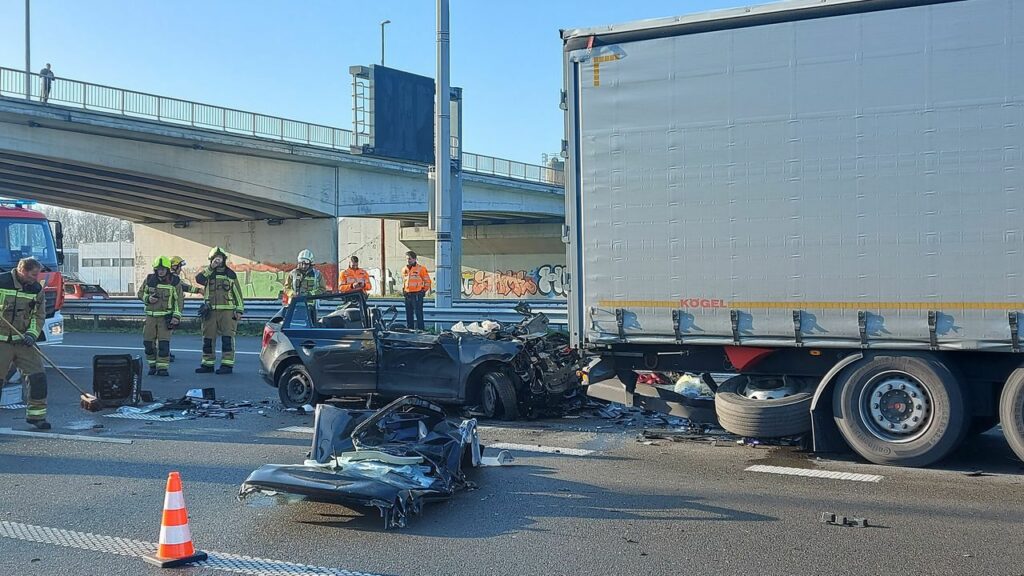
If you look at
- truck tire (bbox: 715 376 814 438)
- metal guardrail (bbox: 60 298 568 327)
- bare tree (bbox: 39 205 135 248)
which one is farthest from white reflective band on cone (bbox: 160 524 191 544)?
bare tree (bbox: 39 205 135 248)

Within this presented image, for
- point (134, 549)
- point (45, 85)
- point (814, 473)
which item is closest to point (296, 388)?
point (134, 549)

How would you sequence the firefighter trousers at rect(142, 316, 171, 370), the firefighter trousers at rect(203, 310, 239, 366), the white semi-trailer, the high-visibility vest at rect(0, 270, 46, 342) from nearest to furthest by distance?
the white semi-trailer < the high-visibility vest at rect(0, 270, 46, 342) < the firefighter trousers at rect(142, 316, 171, 370) < the firefighter trousers at rect(203, 310, 239, 366)

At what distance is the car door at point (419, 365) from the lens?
9.96 meters

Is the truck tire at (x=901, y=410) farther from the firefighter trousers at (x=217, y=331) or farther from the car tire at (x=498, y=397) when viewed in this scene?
the firefighter trousers at (x=217, y=331)

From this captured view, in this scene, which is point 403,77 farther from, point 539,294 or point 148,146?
point 539,294

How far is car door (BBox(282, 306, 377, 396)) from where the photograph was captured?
10.4 meters

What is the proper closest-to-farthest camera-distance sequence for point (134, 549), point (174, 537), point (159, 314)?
point (174, 537)
point (134, 549)
point (159, 314)

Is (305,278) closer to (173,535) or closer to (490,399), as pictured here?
(490,399)

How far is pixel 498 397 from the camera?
32.3 feet

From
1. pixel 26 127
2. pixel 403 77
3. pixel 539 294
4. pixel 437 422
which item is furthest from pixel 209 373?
pixel 539 294

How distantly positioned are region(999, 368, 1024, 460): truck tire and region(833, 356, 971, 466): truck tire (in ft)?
0.95

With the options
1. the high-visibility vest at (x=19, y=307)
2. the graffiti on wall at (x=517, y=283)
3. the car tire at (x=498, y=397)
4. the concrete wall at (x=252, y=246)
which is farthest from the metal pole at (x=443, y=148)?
the graffiti on wall at (x=517, y=283)

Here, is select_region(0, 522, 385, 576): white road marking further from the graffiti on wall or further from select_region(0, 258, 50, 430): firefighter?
the graffiti on wall

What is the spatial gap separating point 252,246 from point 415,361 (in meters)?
35.2
